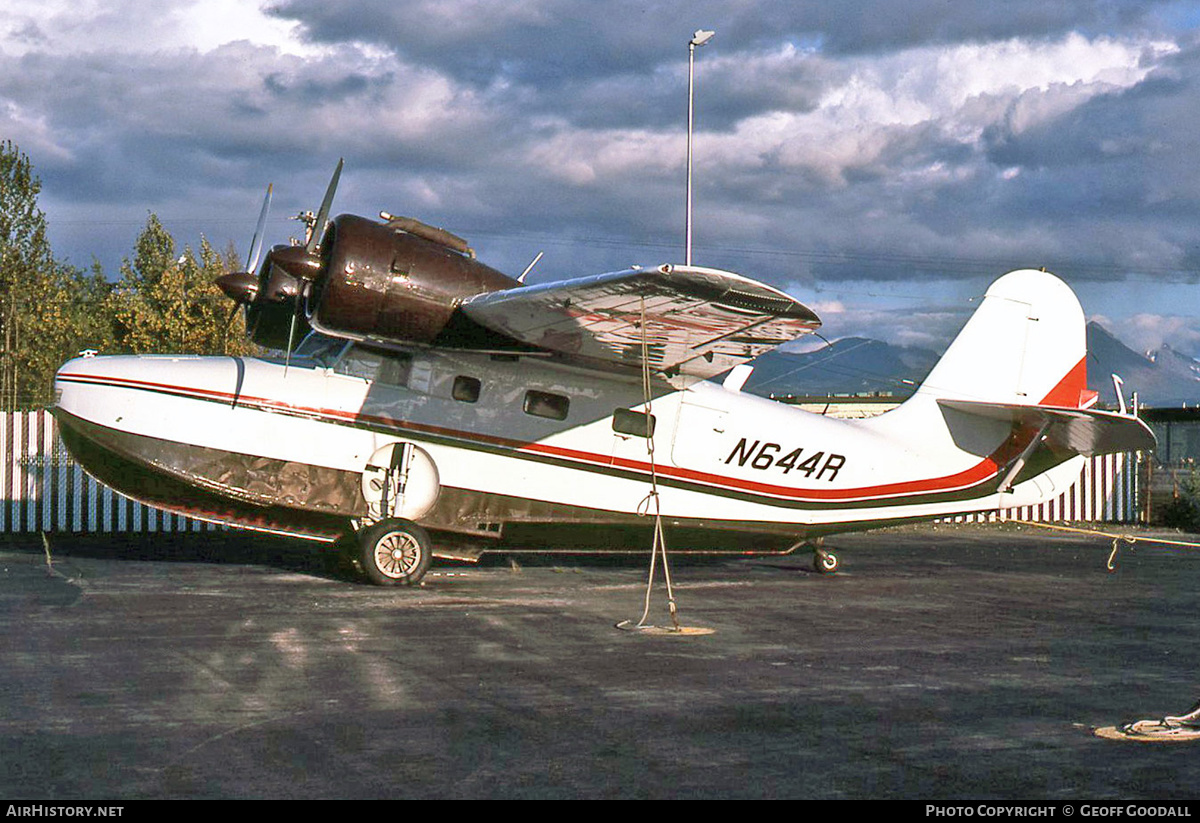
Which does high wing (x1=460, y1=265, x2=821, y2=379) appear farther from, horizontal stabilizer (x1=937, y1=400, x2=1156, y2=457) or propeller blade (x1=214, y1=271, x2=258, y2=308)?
horizontal stabilizer (x1=937, y1=400, x2=1156, y2=457)

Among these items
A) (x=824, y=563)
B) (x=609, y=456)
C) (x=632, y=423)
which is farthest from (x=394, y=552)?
(x=824, y=563)

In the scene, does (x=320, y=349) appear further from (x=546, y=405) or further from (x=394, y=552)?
(x=546, y=405)

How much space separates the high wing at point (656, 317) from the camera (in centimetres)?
1020

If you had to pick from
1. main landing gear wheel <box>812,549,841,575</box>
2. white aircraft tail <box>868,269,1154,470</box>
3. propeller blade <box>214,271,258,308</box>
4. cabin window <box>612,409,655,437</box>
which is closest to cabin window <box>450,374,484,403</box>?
cabin window <box>612,409,655,437</box>

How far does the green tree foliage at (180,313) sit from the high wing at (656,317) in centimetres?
1843

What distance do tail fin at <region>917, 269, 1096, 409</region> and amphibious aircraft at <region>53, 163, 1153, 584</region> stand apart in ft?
0.83

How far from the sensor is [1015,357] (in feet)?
54.0

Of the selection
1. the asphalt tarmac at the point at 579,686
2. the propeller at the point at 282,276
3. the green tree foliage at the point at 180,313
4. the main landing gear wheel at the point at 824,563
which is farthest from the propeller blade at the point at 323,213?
the green tree foliage at the point at 180,313

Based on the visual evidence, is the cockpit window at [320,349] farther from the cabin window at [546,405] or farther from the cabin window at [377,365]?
the cabin window at [546,405]

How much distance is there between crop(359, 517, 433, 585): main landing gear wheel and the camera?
13.4 meters

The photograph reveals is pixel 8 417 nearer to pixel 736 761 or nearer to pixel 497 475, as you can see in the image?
pixel 497 475

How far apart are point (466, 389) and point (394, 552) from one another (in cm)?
217

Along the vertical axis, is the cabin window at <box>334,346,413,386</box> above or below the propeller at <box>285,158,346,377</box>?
below
